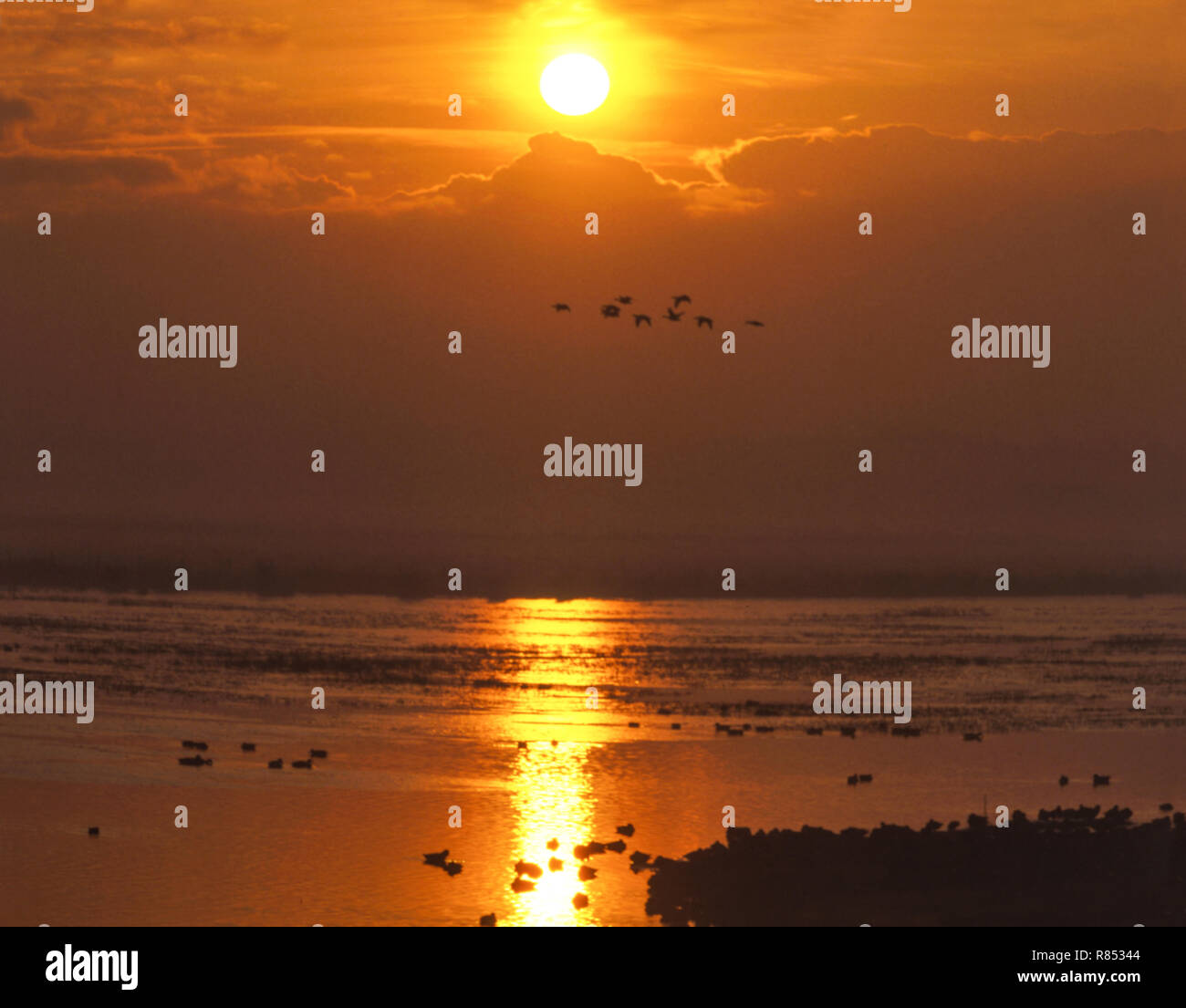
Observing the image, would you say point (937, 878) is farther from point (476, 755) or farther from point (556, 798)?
point (476, 755)

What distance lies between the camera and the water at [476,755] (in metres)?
33.2

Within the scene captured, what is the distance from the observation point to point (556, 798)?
40.9 metres

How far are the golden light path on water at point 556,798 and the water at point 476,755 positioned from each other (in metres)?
0.14

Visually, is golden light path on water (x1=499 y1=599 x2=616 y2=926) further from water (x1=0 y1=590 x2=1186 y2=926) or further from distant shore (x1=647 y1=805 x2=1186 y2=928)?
distant shore (x1=647 y1=805 x2=1186 y2=928)

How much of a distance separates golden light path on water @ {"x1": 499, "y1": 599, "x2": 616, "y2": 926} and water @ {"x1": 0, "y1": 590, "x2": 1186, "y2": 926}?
0.14 meters

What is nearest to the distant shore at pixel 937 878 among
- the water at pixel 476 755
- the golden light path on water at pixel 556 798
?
the water at pixel 476 755

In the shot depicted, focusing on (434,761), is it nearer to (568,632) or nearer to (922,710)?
(922,710)

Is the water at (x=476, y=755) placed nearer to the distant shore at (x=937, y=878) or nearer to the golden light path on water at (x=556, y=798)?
the golden light path on water at (x=556, y=798)

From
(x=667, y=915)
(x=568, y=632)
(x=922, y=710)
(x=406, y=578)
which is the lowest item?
(x=667, y=915)

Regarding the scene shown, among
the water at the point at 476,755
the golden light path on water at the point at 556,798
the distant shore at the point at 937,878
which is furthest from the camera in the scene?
the water at the point at 476,755

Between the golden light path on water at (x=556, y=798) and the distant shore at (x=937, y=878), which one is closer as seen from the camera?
the distant shore at (x=937, y=878)

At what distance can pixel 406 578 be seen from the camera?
149625 millimetres
